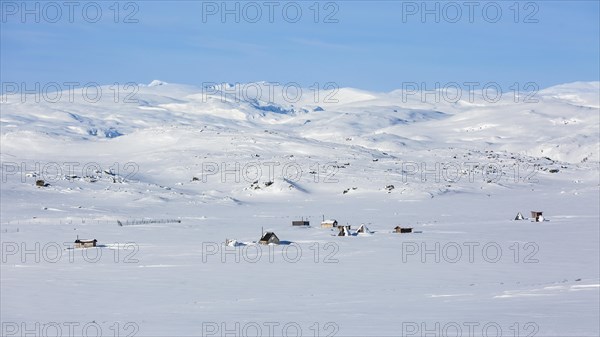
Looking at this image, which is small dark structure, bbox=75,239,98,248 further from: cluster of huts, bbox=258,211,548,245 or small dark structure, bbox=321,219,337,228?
small dark structure, bbox=321,219,337,228

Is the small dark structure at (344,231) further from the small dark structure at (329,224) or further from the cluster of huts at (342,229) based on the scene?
the small dark structure at (329,224)

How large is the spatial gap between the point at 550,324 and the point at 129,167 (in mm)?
81212

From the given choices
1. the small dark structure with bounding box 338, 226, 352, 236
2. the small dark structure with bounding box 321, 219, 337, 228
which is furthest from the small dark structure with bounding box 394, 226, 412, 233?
the small dark structure with bounding box 321, 219, 337, 228

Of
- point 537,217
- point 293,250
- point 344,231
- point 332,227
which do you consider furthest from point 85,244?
point 537,217

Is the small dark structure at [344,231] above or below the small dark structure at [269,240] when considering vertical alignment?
above

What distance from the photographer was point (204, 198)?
7888 centimetres

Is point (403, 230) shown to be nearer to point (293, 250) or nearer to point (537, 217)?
point (293, 250)

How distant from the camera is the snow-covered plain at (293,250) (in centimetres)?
2634

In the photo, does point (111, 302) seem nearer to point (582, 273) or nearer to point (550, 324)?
point (550, 324)

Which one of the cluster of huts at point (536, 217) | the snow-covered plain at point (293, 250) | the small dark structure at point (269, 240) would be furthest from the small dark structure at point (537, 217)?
the small dark structure at point (269, 240)

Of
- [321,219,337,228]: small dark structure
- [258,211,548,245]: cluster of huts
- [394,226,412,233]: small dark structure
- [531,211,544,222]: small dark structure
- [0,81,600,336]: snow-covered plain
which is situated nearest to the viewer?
[0,81,600,336]: snow-covered plain

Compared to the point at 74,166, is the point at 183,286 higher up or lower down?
lower down

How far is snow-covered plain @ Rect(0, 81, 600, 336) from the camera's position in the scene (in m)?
26.3

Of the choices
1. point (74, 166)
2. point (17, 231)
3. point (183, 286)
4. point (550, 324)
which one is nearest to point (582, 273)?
point (550, 324)
